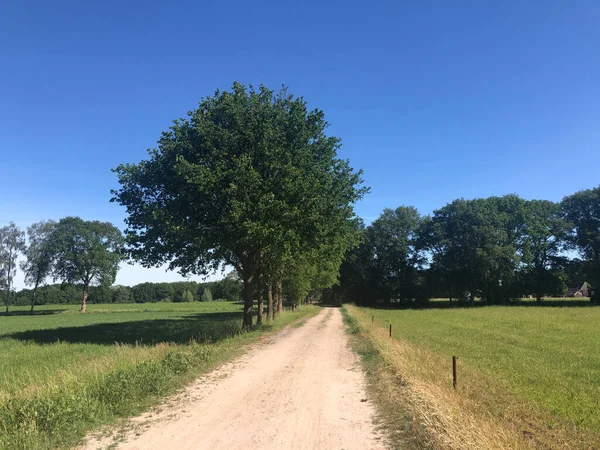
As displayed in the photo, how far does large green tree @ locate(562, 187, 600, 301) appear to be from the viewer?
6594 centimetres

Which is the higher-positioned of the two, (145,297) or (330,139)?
(330,139)

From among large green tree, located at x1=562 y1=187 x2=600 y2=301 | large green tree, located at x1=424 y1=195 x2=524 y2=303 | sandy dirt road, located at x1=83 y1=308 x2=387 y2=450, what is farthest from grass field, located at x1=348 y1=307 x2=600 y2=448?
large green tree, located at x1=562 y1=187 x2=600 y2=301

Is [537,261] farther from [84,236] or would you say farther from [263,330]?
[84,236]

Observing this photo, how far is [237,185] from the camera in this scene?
1962cm

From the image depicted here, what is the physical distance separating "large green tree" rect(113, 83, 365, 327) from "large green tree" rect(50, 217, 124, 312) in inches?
2531

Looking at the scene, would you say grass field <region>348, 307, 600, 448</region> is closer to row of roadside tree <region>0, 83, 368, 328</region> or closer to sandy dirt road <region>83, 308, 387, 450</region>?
sandy dirt road <region>83, 308, 387, 450</region>

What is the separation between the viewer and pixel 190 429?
685 cm

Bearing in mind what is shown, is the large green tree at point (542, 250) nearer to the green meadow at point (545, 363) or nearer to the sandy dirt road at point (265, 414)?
the green meadow at point (545, 363)

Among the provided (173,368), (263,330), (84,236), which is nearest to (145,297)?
(84,236)

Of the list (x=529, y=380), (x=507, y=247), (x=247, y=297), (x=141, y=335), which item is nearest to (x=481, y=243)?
(x=507, y=247)

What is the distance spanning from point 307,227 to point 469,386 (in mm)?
13069

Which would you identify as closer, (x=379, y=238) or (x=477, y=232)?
(x=477, y=232)

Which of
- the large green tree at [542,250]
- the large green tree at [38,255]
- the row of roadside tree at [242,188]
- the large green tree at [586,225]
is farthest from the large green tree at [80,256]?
the large green tree at [586,225]

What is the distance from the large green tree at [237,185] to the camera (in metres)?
19.5
